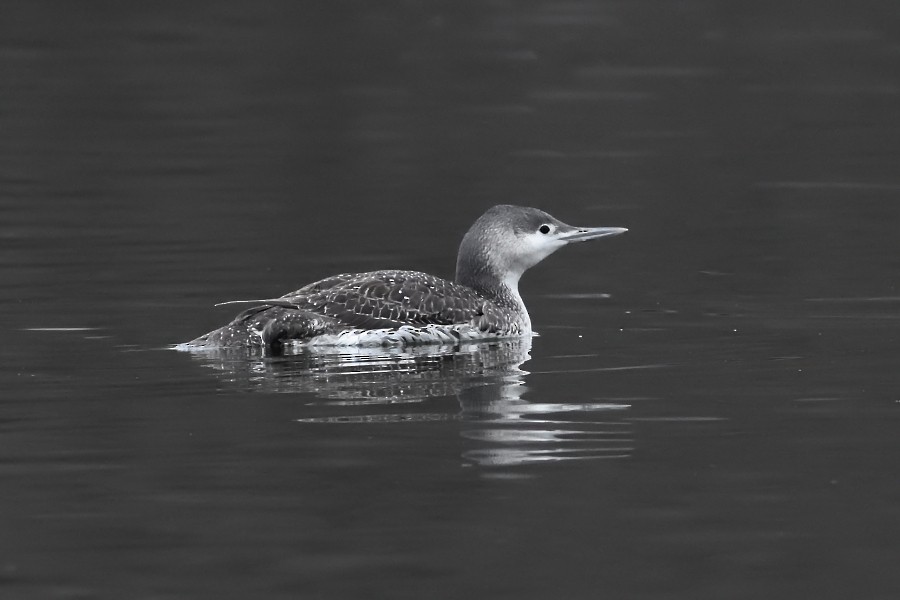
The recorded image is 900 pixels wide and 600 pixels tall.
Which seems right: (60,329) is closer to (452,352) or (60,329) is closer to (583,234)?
(452,352)

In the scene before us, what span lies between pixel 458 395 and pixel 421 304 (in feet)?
5.10

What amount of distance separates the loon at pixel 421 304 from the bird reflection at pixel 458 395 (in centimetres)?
9

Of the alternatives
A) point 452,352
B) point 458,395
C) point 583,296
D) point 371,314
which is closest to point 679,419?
point 458,395

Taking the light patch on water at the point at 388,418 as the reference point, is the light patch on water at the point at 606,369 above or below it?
above

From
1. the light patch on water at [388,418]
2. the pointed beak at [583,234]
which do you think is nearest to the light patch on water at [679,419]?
the light patch on water at [388,418]

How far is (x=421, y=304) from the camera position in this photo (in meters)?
9.80

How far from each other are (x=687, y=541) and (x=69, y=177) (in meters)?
10.6

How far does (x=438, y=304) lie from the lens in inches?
389

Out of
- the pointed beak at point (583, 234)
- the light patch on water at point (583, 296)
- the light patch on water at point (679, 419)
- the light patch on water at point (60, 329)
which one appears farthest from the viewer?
the light patch on water at point (583, 296)

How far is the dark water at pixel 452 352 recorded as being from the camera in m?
6.00

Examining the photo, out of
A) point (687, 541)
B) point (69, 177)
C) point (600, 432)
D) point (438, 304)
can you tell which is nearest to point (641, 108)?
point (69, 177)

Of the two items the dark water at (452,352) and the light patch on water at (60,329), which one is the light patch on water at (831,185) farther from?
the light patch on water at (60,329)

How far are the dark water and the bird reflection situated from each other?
25 mm

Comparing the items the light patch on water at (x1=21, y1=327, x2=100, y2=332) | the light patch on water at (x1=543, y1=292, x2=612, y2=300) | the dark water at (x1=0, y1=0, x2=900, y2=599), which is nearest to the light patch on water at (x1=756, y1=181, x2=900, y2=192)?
the dark water at (x1=0, y1=0, x2=900, y2=599)
